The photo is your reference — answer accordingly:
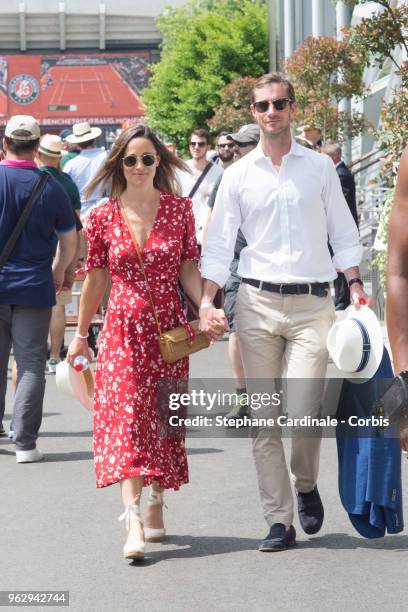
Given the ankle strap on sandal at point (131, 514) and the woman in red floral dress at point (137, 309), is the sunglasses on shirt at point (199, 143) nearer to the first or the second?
the woman in red floral dress at point (137, 309)

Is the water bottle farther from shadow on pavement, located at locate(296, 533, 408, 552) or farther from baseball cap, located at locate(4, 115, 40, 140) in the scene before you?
baseball cap, located at locate(4, 115, 40, 140)

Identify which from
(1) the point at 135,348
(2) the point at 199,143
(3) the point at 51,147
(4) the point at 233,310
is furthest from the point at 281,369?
(2) the point at 199,143

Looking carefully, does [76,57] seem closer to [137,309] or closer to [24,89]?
[24,89]

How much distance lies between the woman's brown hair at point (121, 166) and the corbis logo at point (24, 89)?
12157 centimetres

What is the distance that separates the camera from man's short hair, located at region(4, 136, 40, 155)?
8570 mm

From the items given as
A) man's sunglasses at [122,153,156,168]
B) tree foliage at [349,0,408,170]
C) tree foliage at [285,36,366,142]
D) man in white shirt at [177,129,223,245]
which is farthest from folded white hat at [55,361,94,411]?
tree foliage at [285,36,366,142]

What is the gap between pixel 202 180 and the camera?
13.3 metres

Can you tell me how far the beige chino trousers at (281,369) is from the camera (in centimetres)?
627

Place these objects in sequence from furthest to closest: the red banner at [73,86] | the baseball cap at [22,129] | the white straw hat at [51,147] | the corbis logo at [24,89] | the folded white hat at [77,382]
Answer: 1. the corbis logo at [24,89]
2. the red banner at [73,86]
3. the white straw hat at [51,147]
4. the baseball cap at [22,129]
5. the folded white hat at [77,382]

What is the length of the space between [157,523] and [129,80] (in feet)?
402

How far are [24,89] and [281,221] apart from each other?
123652mm

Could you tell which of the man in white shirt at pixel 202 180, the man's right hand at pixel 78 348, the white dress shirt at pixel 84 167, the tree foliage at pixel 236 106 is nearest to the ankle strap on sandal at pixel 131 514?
the man's right hand at pixel 78 348

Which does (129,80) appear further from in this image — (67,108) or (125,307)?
(125,307)

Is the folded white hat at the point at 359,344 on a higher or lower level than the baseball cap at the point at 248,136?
lower
